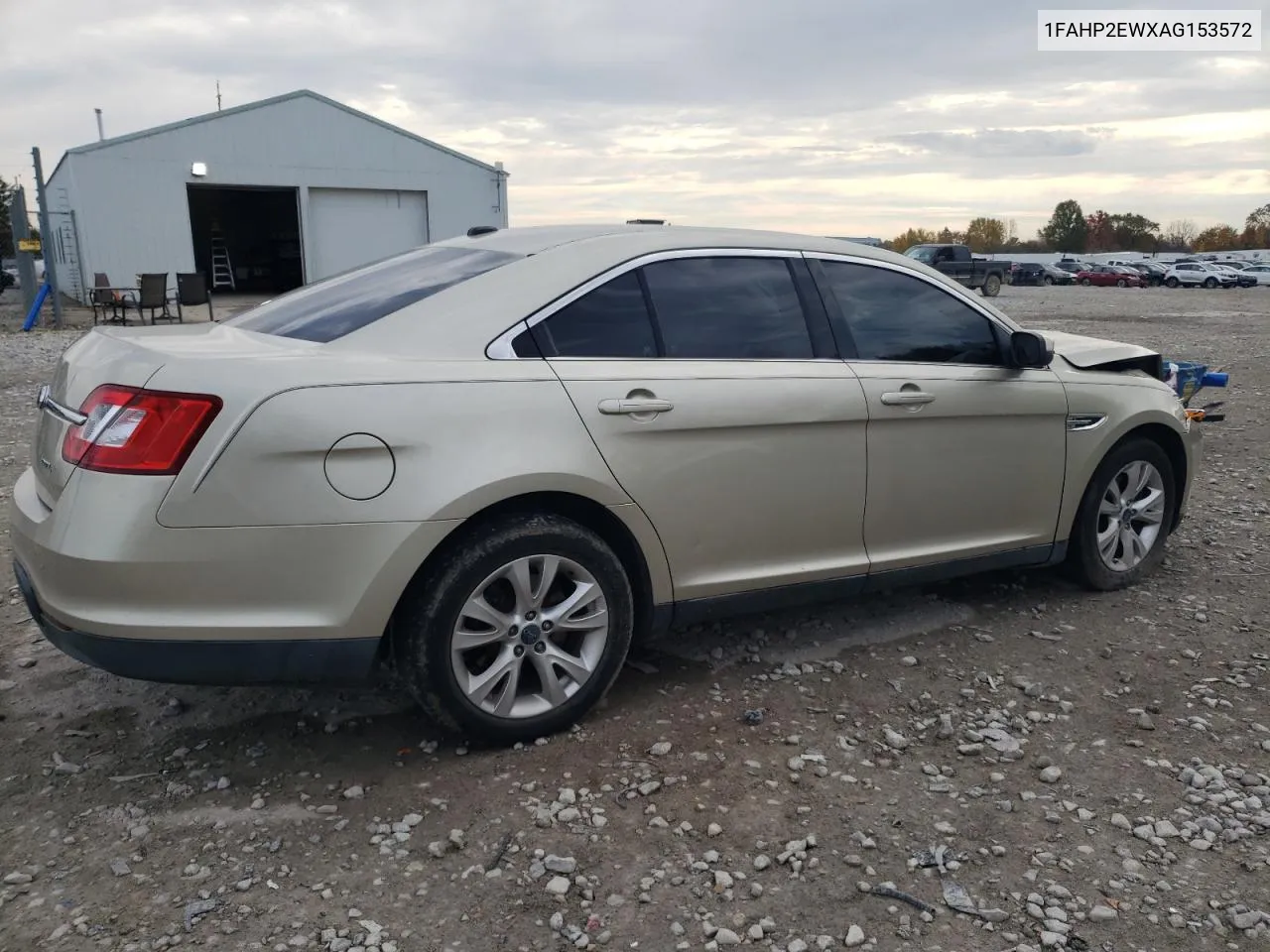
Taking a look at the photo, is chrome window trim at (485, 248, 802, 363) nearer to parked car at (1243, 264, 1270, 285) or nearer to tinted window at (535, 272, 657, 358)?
tinted window at (535, 272, 657, 358)

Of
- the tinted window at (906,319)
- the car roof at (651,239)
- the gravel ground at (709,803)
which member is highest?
the car roof at (651,239)

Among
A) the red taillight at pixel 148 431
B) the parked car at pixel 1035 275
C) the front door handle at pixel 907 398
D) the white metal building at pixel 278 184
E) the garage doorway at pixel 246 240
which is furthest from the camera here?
the parked car at pixel 1035 275

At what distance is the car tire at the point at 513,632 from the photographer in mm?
3055

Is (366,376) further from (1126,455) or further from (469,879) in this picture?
(1126,455)

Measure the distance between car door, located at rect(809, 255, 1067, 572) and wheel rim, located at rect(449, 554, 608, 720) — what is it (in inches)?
48.7

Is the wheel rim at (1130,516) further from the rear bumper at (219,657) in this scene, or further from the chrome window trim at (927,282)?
the rear bumper at (219,657)

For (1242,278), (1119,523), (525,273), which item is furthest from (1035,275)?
(525,273)

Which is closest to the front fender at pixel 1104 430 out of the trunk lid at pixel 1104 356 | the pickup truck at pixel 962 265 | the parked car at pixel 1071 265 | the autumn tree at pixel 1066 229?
the trunk lid at pixel 1104 356

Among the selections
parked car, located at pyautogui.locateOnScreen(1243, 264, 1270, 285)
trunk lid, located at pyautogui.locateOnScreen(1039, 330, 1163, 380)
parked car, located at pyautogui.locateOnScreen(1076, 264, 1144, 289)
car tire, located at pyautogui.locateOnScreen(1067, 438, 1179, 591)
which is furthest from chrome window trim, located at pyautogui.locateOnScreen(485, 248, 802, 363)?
parked car, located at pyautogui.locateOnScreen(1243, 264, 1270, 285)

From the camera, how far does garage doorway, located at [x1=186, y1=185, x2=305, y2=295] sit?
102 ft

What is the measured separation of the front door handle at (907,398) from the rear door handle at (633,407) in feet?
3.15

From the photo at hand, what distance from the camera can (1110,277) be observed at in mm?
49781

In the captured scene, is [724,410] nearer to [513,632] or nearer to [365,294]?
[513,632]

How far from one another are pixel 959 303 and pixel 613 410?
1.78 meters
